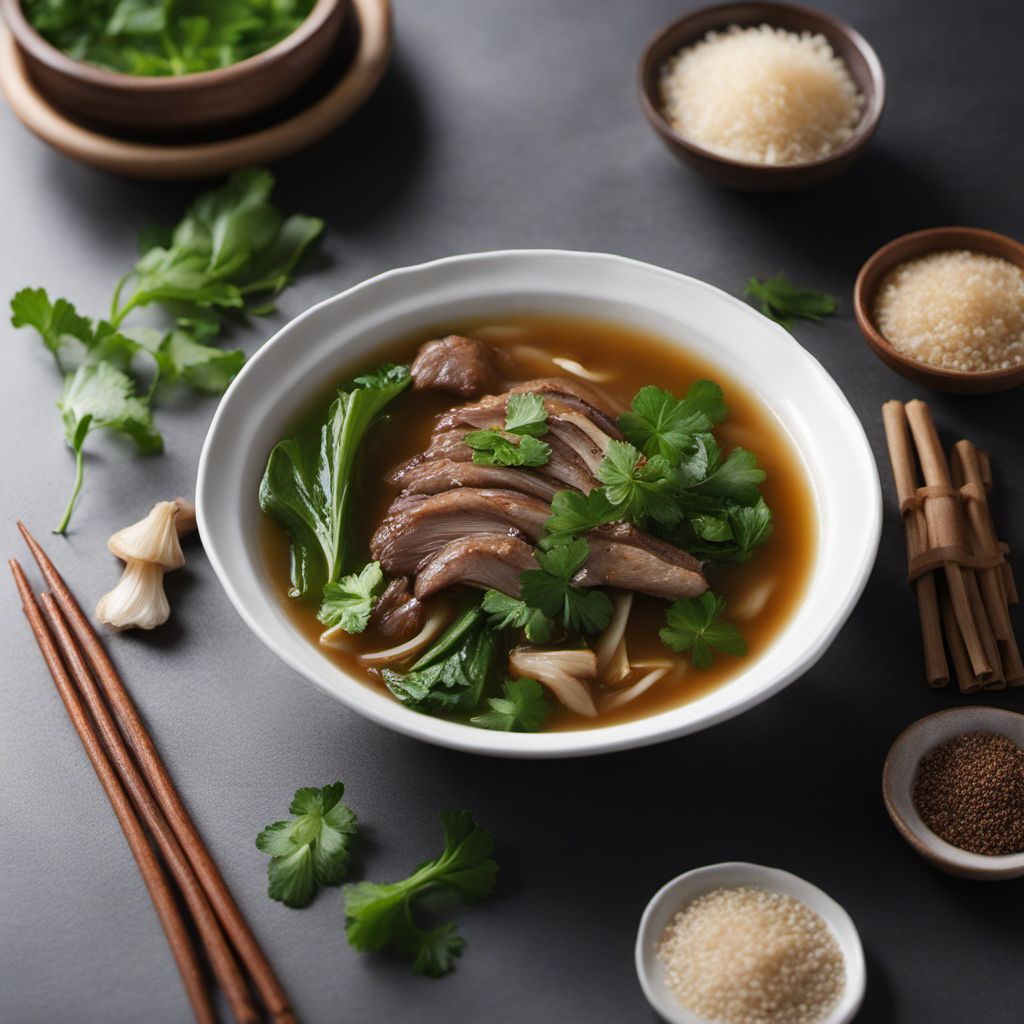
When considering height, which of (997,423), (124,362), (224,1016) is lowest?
(997,423)

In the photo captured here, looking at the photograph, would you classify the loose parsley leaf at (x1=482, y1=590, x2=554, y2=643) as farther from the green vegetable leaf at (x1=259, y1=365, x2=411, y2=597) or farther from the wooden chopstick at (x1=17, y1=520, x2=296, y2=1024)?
the wooden chopstick at (x1=17, y1=520, x2=296, y2=1024)

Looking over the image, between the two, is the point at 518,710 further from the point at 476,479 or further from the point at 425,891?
the point at 476,479

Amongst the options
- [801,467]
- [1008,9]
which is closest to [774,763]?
[801,467]

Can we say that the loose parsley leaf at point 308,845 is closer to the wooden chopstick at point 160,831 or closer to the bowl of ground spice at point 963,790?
the wooden chopstick at point 160,831

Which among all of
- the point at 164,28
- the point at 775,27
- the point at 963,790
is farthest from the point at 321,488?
the point at 775,27

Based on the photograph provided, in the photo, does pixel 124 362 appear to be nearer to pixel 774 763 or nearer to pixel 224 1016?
pixel 224 1016

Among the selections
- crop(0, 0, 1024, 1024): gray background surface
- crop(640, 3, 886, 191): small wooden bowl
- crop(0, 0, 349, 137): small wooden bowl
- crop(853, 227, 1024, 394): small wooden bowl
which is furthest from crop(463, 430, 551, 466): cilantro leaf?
crop(0, 0, 349, 137): small wooden bowl
